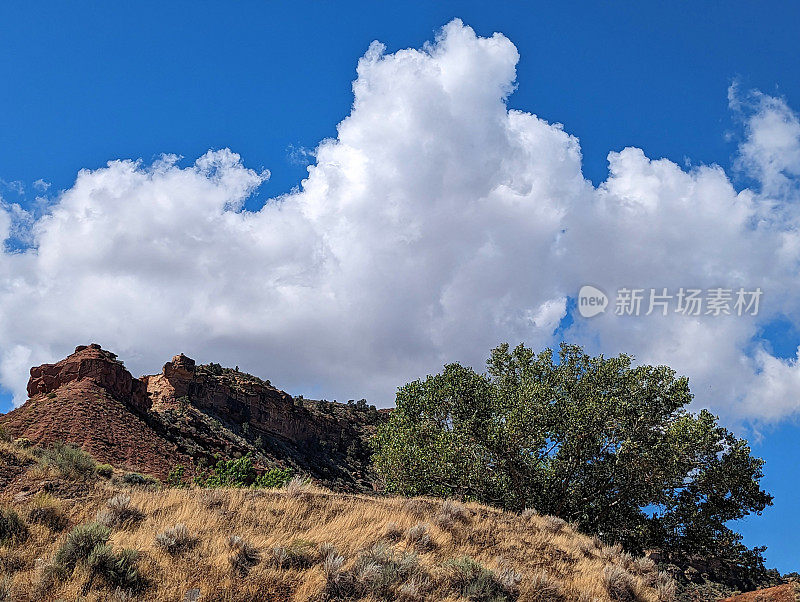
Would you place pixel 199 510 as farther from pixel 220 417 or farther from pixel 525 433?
pixel 220 417

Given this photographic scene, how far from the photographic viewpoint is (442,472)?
→ 25516mm

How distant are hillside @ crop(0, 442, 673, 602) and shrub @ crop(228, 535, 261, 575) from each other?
0.03m

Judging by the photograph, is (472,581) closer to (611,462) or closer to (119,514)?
(119,514)

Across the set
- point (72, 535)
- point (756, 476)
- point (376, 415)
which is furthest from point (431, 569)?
point (376, 415)

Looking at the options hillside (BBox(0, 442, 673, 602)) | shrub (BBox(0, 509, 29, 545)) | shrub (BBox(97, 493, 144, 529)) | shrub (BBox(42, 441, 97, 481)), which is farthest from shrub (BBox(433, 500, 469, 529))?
shrub (BBox(42, 441, 97, 481))

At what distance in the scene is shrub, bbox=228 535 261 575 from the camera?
1245cm

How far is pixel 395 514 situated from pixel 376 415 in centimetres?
9557

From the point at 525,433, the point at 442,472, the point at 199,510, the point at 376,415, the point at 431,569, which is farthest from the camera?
the point at 376,415

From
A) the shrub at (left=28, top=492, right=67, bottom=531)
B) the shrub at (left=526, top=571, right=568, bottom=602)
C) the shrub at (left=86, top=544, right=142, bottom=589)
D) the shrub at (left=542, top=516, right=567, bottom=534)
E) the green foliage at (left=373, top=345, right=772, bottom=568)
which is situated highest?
the green foliage at (left=373, top=345, right=772, bottom=568)

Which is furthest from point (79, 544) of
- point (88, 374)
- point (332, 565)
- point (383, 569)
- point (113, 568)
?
point (88, 374)

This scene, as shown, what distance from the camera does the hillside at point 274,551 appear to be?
11711 millimetres

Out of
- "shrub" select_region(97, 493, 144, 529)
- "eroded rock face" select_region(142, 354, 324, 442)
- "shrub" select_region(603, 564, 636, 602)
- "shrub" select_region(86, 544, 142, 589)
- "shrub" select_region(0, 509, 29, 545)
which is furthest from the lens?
"eroded rock face" select_region(142, 354, 324, 442)

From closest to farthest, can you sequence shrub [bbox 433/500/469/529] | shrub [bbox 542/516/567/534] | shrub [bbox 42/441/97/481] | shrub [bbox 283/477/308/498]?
shrub [bbox 433/500/469/529]
shrub [bbox 283/477/308/498]
shrub [bbox 42/441/97/481]
shrub [bbox 542/516/567/534]

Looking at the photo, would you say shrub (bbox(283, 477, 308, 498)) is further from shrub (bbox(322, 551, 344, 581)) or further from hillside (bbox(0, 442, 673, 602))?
shrub (bbox(322, 551, 344, 581))
